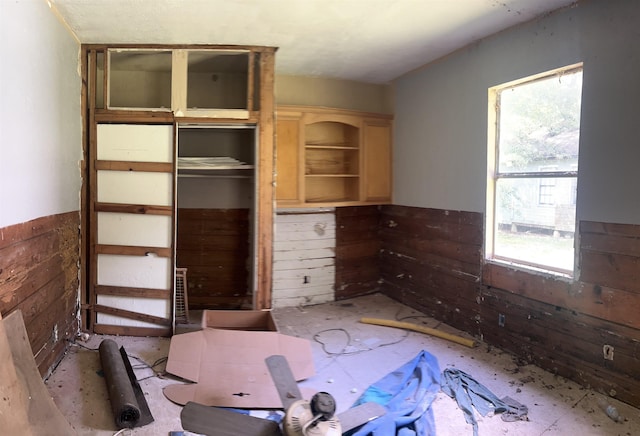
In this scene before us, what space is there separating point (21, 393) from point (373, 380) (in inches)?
83.8

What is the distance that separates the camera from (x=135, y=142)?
3.84m

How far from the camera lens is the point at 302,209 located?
4.98 m

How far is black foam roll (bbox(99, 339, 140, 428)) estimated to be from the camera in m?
2.43

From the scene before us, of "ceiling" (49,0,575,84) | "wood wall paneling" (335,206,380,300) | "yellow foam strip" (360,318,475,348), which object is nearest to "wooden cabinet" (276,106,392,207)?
"wood wall paneling" (335,206,380,300)

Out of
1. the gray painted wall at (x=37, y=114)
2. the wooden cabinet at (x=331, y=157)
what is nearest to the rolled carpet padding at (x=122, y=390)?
the gray painted wall at (x=37, y=114)

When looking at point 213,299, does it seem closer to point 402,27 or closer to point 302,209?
point 302,209

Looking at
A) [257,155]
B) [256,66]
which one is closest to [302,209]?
[257,155]

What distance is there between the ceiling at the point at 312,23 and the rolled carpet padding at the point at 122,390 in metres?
2.52

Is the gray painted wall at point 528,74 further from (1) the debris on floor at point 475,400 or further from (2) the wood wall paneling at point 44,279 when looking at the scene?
(2) the wood wall paneling at point 44,279

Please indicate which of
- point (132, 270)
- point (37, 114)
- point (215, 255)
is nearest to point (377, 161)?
point (215, 255)

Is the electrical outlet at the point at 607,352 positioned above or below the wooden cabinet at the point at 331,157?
below

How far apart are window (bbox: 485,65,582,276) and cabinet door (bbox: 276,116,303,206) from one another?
199 centimetres

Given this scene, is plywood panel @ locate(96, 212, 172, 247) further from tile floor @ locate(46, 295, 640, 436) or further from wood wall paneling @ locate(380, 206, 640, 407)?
wood wall paneling @ locate(380, 206, 640, 407)

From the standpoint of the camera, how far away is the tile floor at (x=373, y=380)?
2496mm
